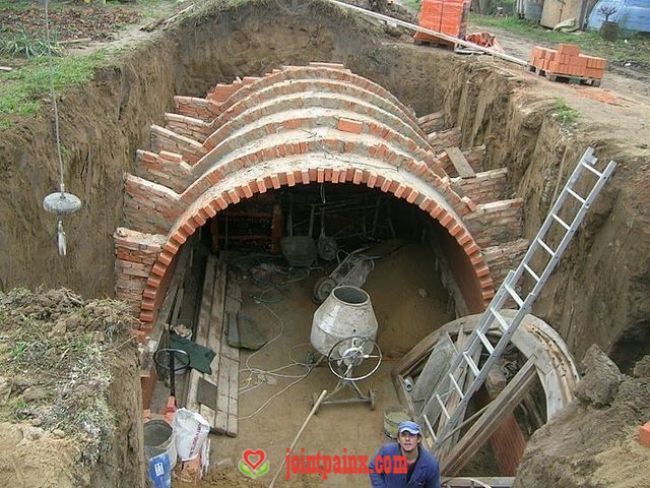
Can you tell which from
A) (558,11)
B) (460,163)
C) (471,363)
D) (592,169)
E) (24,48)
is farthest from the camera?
(558,11)

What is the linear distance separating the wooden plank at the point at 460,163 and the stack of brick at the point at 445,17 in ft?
14.3

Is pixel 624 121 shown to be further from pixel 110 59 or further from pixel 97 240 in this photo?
pixel 110 59

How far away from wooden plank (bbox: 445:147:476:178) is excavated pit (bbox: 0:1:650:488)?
388mm

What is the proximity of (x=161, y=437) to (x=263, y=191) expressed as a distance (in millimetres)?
2877

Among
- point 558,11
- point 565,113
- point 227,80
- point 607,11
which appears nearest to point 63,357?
point 565,113

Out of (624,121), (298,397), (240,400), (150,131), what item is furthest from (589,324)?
(150,131)

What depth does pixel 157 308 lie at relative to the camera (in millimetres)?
7188

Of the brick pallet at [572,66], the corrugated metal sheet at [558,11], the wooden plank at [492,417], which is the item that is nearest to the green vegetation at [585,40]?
the corrugated metal sheet at [558,11]

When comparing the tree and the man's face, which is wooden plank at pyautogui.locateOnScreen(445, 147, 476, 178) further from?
the tree

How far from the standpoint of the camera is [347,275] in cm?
906

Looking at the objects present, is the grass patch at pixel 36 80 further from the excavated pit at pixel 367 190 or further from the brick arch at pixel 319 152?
the brick arch at pixel 319 152

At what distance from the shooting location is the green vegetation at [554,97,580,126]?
698 cm

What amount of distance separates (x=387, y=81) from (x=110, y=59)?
6.56m

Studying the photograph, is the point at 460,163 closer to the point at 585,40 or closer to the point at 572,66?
the point at 572,66
